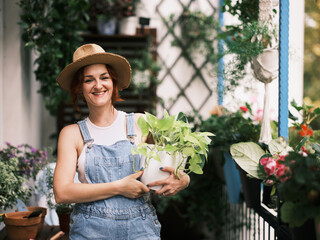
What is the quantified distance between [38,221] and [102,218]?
2.09 ft

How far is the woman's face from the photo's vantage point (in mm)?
1482

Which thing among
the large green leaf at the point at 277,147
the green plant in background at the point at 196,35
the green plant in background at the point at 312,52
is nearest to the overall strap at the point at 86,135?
the large green leaf at the point at 277,147

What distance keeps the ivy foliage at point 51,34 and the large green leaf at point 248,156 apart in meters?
1.81

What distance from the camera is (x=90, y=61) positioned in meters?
1.50

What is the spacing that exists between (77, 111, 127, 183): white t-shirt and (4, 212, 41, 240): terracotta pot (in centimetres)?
54

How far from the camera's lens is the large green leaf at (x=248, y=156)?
153cm

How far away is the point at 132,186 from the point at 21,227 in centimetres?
80

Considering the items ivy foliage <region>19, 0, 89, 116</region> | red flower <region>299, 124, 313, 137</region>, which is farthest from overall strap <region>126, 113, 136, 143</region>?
ivy foliage <region>19, 0, 89, 116</region>

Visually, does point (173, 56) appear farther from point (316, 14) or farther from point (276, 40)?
point (316, 14)

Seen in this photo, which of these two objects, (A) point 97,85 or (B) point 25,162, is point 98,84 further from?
(B) point 25,162

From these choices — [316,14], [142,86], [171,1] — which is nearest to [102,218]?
[142,86]

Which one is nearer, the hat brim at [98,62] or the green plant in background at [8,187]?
the hat brim at [98,62]

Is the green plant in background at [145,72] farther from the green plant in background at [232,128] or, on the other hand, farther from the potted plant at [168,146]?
the potted plant at [168,146]

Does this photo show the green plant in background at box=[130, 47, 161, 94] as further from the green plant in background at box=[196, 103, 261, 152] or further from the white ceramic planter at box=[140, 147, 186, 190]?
the white ceramic planter at box=[140, 147, 186, 190]
